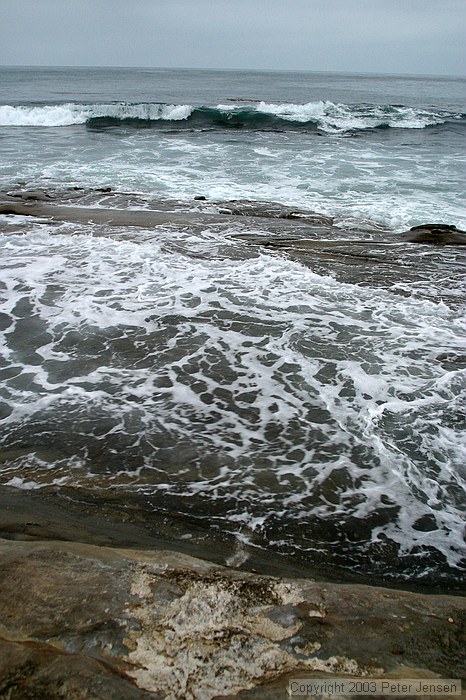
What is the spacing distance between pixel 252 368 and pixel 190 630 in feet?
10.3

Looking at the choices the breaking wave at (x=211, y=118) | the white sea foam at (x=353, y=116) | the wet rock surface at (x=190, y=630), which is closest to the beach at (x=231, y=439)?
the wet rock surface at (x=190, y=630)

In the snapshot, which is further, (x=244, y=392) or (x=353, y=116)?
(x=353, y=116)

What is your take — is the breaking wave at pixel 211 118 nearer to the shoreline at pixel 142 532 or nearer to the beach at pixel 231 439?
the beach at pixel 231 439

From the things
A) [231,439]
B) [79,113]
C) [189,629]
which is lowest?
[231,439]

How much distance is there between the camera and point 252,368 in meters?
4.74

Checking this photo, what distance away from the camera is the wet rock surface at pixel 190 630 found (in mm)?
1533

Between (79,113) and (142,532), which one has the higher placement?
(79,113)

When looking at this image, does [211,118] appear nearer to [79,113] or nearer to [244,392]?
[79,113]

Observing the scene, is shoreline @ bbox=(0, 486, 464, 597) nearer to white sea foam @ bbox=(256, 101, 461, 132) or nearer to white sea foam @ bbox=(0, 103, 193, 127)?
white sea foam @ bbox=(256, 101, 461, 132)

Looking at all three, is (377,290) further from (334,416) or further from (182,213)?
(182,213)

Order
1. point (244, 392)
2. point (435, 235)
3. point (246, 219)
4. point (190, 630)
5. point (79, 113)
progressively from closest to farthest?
point (190, 630)
point (244, 392)
point (435, 235)
point (246, 219)
point (79, 113)

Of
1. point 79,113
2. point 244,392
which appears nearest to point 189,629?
point 244,392

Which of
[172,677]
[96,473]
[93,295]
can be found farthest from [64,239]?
[172,677]

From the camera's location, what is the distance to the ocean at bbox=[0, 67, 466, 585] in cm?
308
